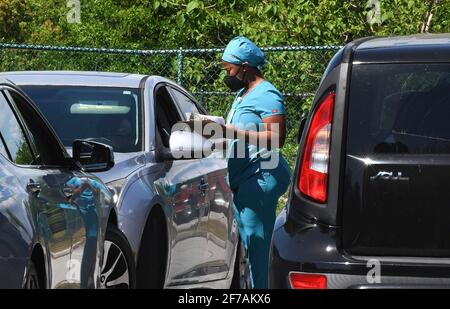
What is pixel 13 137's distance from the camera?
5508mm

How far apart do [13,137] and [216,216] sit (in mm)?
3324

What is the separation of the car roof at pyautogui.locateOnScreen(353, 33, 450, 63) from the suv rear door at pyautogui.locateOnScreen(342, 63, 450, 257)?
3cm

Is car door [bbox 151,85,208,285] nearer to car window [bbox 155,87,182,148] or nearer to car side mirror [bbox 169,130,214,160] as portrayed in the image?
car window [bbox 155,87,182,148]

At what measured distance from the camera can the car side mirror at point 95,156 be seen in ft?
21.3

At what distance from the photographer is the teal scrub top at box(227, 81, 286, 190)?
24.6 feet

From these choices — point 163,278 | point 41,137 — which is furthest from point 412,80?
point 163,278

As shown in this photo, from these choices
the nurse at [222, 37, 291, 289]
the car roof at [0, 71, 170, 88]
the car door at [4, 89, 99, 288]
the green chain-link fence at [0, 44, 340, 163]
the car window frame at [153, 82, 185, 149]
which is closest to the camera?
the car door at [4, 89, 99, 288]

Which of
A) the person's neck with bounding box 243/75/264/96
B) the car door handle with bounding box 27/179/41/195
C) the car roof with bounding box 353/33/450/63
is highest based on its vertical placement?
the car roof with bounding box 353/33/450/63

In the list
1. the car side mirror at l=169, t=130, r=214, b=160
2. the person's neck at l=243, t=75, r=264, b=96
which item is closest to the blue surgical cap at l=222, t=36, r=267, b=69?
the person's neck at l=243, t=75, r=264, b=96

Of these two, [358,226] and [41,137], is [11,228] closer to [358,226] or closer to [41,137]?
[358,226]

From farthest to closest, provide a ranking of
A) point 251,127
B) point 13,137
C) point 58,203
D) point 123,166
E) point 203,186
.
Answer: point 203,186 → point 251,127 → point 123,166 → point 13,137 → point 58,203

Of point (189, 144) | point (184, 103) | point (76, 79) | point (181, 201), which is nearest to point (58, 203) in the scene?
point (189, 144)

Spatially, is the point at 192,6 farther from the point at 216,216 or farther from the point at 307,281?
the point at 307,281

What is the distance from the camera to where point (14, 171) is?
4.97 meters
